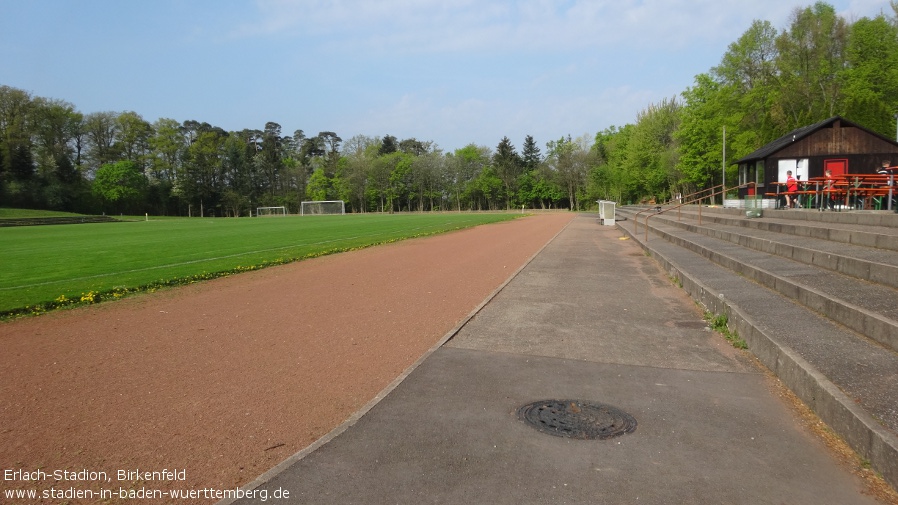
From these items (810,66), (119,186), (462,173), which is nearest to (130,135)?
(119,186)

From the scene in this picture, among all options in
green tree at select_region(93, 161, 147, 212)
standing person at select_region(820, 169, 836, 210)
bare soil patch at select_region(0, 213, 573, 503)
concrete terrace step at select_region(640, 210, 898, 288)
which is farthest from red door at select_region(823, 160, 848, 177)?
green tree at select_region(93, 161, 147, 212)

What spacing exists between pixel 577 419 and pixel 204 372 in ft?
13.7

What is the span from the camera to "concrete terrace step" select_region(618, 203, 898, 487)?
13.1 ft

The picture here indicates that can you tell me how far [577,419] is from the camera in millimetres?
4609

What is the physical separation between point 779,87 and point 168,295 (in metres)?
51.9

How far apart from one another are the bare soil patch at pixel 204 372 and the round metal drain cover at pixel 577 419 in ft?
5.56

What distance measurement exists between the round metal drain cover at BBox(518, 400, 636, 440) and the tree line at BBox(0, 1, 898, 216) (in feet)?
143

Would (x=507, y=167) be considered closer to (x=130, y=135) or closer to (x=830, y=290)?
(x=130, y=135)

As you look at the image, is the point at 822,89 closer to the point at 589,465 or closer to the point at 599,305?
the point at 599,305

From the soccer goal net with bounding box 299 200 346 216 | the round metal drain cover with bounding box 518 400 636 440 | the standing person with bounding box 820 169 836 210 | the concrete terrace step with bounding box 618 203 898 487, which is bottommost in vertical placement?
the round metal drain cover with bounding box 518 400 636 440

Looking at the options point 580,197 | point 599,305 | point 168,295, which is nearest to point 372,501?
point 599,305

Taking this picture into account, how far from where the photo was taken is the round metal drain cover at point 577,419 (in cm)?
434

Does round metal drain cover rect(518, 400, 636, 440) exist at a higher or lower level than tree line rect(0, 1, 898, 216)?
lower

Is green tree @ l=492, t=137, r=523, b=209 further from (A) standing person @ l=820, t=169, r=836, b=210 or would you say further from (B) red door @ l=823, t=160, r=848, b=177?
(A) standing person @ l=820, t=169, r=836, b=210
